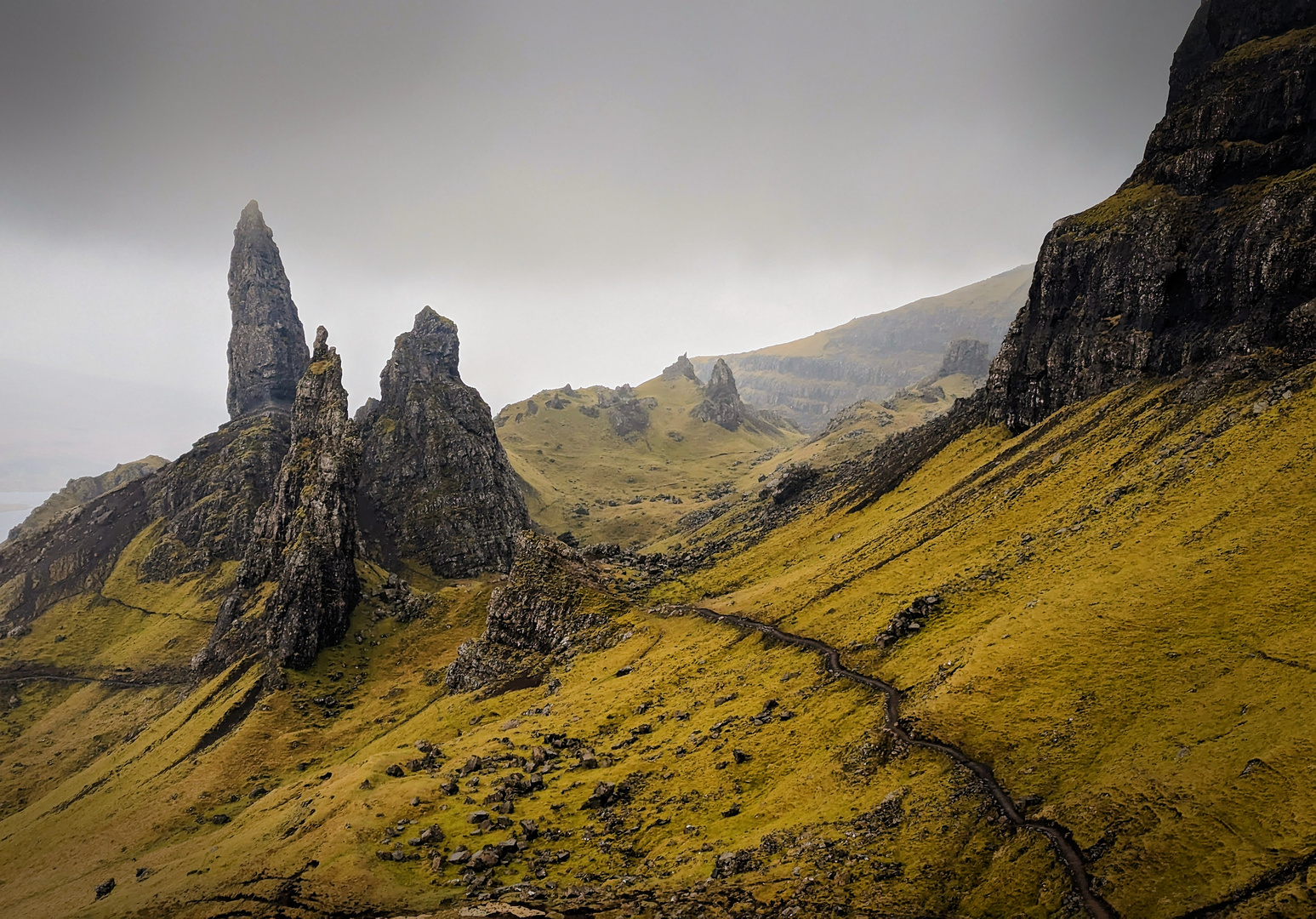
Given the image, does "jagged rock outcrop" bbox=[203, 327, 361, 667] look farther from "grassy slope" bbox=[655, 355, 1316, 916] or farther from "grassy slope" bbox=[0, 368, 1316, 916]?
"grassy slope" bbox=[655, 355, 1316, 916]

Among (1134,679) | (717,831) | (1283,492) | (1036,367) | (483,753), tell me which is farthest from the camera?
(1036,367)

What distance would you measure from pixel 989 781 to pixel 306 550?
142989mm

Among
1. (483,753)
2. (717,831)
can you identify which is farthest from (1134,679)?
(483,753)

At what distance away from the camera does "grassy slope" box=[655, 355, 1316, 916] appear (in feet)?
116

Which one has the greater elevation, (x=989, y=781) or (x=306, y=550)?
(x=306, y=550)

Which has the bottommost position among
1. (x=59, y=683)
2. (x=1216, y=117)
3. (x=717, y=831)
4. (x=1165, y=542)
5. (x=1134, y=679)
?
(x=717, y=831)

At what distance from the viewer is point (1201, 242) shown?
96562 mm

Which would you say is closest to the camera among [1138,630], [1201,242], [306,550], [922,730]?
[1138,630]

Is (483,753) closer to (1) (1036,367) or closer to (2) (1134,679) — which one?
(2) (1134,679)

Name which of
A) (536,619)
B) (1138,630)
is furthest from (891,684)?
(536,619)

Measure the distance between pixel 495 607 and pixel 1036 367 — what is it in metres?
123

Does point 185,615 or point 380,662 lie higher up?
point 185,615

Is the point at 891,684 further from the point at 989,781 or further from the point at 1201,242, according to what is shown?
the point at 1201,242

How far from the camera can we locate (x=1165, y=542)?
2422 inches
